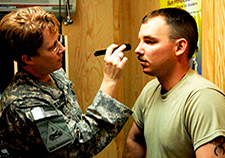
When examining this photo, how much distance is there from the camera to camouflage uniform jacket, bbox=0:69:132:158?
1183mm

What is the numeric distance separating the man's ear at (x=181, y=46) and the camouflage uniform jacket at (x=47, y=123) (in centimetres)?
37

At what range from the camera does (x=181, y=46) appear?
4.12 feet

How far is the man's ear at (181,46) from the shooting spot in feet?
4.08

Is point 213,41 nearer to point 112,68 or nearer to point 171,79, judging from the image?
point 171,79

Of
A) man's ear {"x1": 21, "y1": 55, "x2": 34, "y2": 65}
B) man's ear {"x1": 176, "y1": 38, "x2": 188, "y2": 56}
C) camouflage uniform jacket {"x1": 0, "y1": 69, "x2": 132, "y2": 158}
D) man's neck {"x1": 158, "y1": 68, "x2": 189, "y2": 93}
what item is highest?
man's ear {"x1": 176, "y1": 38, "x2": 188, "y2": 56}

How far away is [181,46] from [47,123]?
0.70m

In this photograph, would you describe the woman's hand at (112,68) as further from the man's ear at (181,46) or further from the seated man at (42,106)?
the man's ear at (181,46)

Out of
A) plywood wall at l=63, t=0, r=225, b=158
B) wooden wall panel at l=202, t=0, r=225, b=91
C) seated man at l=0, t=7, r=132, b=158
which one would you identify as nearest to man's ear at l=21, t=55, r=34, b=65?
seated man at l=0, t=7, r=132, b=158

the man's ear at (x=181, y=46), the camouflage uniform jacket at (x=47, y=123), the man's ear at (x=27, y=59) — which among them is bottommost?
the camouflage uniform jacket at (x=47, y=123)

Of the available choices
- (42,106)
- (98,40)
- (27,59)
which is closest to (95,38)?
(98,40)

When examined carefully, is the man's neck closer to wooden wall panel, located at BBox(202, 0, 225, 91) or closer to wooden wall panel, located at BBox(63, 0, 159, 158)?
wooden wall panel, located at BBox(202, 0, 225, 91)

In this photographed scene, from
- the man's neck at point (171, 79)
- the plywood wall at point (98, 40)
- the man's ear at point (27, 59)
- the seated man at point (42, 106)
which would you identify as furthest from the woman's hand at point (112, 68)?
the plywood wall at point (98, 40)

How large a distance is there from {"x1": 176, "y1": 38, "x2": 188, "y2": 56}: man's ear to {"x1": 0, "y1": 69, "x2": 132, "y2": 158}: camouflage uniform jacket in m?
0.37

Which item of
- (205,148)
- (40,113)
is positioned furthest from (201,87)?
(40,113)
